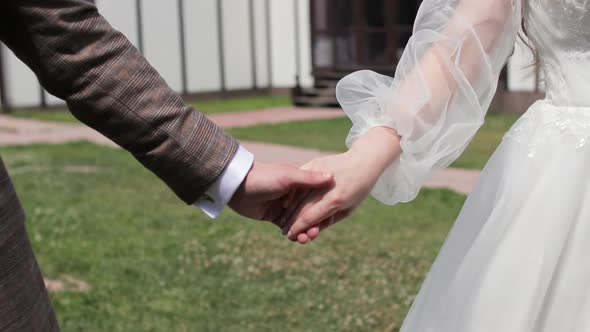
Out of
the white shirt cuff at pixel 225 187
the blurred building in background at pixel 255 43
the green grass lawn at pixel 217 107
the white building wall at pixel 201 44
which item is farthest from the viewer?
the white building wall at pixel 201 44

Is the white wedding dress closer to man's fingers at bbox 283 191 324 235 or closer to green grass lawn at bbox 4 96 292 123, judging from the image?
man's fingers at bbox 283 191 324 235

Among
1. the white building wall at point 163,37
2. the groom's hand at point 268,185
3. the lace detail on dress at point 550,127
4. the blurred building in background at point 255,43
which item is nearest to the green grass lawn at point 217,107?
the blurred building in background at point 255,43

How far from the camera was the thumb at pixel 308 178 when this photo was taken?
217cm

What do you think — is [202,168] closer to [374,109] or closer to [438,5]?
[374,109]

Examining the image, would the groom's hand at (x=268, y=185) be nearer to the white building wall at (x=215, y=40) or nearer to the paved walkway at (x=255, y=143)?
the paved walkway at (x=255, y=143)

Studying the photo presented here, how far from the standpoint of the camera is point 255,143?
1185 centimetres

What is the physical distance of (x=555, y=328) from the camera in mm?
2057

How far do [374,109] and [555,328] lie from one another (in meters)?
0.66

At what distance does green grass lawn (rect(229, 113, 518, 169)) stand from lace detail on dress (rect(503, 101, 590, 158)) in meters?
6.98

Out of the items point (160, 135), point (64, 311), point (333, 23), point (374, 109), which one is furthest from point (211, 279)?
point (333, 23)

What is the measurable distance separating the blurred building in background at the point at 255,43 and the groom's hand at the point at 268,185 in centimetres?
1543

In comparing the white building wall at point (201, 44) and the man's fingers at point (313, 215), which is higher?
the man's fingers at point (313, 215)

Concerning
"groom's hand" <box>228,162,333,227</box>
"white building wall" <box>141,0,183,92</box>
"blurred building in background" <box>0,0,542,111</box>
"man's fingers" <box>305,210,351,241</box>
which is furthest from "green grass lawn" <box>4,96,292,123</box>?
"groom's hand" <box>228,162,333,227</box>

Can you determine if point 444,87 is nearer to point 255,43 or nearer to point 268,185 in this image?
point 268,185
